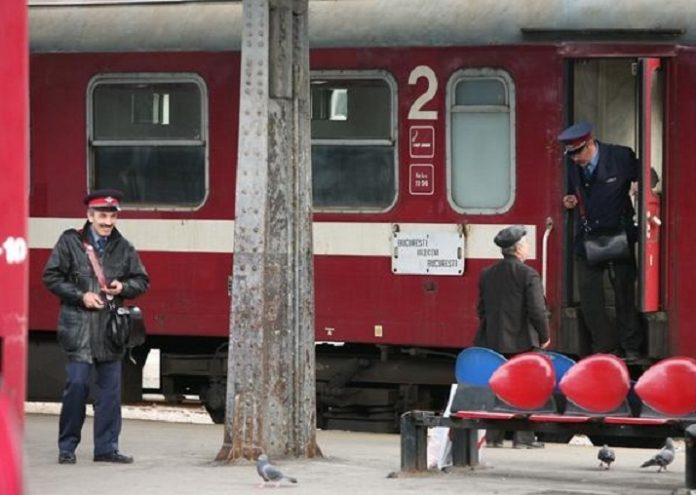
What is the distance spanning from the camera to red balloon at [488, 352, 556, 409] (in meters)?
11.0

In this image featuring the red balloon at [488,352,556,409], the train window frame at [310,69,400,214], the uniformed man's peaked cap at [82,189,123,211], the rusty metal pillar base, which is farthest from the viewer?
the train window frame at [310,69,400,214]

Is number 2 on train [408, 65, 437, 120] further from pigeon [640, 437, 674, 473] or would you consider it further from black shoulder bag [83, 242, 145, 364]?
pigeon [640, 437, 674, 473]

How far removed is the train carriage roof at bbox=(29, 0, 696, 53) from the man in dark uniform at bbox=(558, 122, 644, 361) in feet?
2.74

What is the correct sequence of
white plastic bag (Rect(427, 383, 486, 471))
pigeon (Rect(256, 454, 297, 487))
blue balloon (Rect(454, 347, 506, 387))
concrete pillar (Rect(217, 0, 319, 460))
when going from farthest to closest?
concrete pillar (Rect(217, 0, 319, 460)) < white plastic bag (Rect(427, 383, 486, 471)) < blue balloon (Rect(454, 347, 506, 387)) < pigeon (Rect(256, 454, 297, 487))

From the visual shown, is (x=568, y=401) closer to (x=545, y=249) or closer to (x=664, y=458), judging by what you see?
(x=664, y=458)

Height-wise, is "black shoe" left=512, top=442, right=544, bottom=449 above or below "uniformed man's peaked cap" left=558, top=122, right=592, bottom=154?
below

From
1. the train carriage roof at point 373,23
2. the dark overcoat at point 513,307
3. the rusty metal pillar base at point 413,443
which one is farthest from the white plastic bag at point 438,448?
the train carriage roof at point 373,23

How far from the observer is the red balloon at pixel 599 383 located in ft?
35.7

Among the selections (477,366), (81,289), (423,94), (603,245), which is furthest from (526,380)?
(423,94)

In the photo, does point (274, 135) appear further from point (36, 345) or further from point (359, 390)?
point (36, 345)

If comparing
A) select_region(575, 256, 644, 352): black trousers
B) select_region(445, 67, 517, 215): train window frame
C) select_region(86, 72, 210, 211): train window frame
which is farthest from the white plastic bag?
select_region(86, 72, 210, 211): train window frame

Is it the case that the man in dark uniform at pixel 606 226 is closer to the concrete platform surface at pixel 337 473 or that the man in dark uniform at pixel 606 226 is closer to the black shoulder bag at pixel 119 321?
the concrete platform surface at pixel 337 473

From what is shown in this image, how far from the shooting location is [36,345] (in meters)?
16.0

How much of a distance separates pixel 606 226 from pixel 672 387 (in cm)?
354
